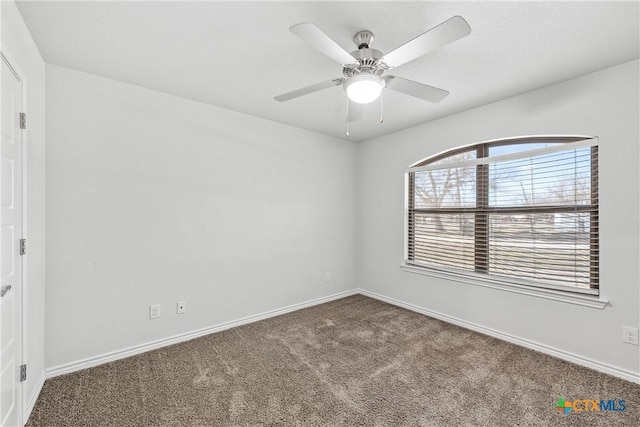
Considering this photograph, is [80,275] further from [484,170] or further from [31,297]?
[484,170]

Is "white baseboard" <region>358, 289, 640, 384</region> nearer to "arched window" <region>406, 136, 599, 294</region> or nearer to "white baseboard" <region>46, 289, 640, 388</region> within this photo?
"white baseboard" <region>46, 289, 640, 388</region>

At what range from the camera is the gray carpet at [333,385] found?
174 cm

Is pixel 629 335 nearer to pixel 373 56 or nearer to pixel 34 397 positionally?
pixel 373 56

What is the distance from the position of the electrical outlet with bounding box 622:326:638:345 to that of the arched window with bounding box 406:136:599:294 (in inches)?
12.0

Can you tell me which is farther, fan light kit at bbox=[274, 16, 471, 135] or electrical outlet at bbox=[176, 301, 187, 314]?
electrical outlet at bbox=[176, 301, 187, 314]

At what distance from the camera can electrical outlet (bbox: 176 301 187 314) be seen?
2.72 m

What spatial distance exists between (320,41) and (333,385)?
2.21 m

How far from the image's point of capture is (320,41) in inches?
55.0

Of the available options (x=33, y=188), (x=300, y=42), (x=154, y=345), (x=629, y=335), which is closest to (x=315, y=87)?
(x=300, y=42)

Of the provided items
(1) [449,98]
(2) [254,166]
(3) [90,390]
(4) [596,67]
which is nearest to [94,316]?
(3) [90,390]

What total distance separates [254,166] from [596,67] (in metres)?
3.13

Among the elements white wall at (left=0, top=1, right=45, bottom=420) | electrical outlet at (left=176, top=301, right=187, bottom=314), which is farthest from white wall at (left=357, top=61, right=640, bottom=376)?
white wall at (left=0, top=1, right=45, bottom=420)

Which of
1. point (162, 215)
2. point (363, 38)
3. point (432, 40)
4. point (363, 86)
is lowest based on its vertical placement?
point (162, 215)

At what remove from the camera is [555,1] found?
150 centimetres
